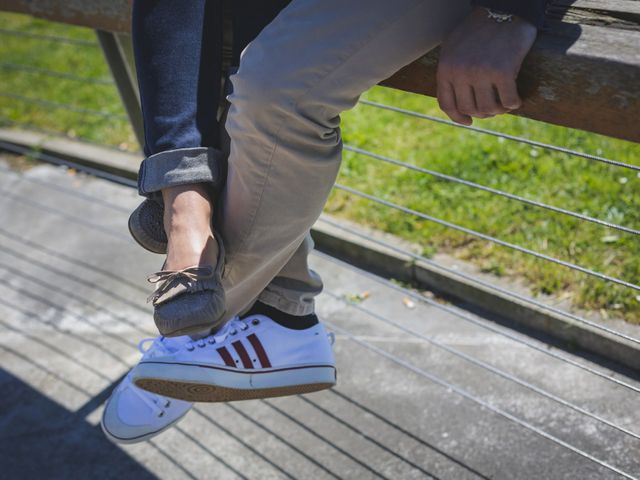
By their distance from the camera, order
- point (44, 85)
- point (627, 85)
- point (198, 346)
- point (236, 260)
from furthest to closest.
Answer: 1. point (44, 85)
2. point (198, 346)
3. point (236, 260)
4. point (627, 85)

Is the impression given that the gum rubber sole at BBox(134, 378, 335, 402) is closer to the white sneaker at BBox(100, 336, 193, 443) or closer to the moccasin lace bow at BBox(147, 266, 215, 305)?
the white sneaker at BBox(100, 336, 193, 443)

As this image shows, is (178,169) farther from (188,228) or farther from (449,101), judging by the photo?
(449,101)

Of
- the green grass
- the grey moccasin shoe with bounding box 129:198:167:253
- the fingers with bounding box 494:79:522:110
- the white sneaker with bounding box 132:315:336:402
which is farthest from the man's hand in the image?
the green grass

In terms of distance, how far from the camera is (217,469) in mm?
2158

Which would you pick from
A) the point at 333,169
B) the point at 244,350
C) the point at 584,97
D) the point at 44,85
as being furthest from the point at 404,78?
the point at 44,85

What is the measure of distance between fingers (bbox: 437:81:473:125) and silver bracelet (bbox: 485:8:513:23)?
0.14 m

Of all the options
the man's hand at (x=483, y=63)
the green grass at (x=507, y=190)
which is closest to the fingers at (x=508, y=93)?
the man's hand at (x=483, y=63)

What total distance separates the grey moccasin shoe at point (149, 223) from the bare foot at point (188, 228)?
5 centimetres

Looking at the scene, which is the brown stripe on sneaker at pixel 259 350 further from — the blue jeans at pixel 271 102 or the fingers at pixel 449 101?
the fingers at pixel 449 101

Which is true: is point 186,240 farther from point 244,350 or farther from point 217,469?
point 217,469

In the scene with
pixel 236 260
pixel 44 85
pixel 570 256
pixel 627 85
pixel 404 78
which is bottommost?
pixel 44 85

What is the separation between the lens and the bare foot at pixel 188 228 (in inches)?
59.4

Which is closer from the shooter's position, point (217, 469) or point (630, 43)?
point (630, 43)

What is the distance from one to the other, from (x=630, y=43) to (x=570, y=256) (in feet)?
5.30
